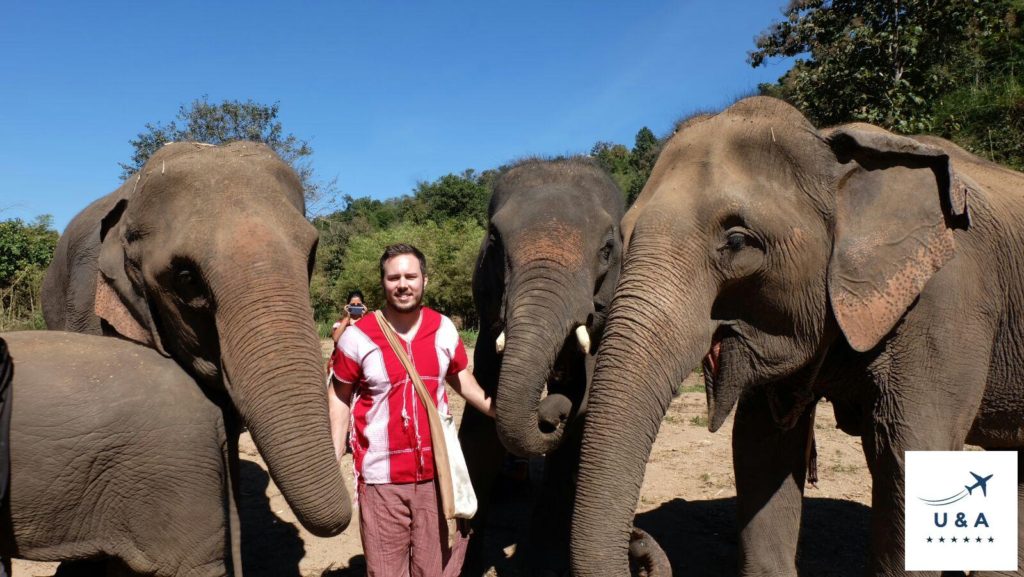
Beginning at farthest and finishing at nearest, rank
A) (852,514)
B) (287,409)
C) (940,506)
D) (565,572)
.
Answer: (852,514) → (565,572) → (940,506) → (287,409)

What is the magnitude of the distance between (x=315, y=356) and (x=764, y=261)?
→ 1.83m

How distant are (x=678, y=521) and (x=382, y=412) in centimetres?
357

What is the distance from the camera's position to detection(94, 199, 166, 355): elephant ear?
3.25 meters

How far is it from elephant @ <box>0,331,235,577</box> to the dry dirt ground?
86.4 inches

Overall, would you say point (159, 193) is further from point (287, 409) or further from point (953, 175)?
point (953, 175)

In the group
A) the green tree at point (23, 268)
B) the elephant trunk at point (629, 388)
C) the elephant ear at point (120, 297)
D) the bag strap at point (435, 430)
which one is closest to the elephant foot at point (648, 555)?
the elephant trunk at point (629, 388)

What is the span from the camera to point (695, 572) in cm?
487

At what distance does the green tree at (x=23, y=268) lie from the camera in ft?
51.2

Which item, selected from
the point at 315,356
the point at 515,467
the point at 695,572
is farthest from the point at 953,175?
the point at 515,467

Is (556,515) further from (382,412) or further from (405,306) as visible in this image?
(405,306)

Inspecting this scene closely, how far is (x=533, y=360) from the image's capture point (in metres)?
3.59

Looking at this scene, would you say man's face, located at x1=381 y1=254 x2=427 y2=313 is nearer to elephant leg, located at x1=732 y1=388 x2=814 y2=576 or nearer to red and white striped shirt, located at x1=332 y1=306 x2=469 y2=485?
red and white striped shirt, located at x1=332 y1=306 x2=469 y2=485

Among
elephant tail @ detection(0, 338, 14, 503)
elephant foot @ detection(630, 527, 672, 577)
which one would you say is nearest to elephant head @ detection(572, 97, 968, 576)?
elephant foot @ detection(630, 527, 672, 577)

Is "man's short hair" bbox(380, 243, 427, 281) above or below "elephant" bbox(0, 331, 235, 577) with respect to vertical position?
above
